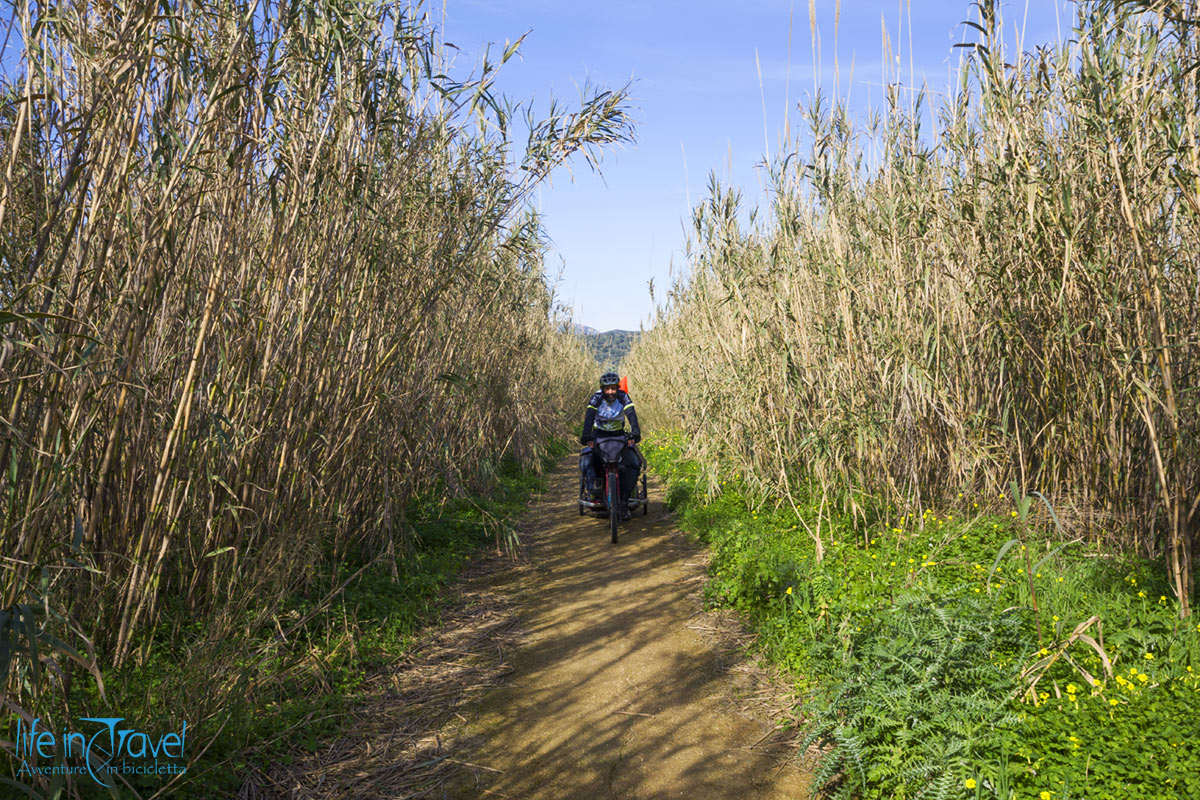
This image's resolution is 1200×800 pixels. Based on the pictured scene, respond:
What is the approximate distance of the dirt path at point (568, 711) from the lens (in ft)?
9.70

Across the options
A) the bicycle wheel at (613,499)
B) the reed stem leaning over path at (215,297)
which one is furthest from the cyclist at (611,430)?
the reed stem leaning over path at (215,297)

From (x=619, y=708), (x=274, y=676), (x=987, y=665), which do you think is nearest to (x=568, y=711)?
(x=619, y=708)

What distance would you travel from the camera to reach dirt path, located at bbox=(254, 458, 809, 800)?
2.96 m

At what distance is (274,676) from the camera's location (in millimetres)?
3373

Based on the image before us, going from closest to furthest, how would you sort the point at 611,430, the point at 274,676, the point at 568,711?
the point at 274,676
the point at 568,711
the point at 611,430

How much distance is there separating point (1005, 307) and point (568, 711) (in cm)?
343

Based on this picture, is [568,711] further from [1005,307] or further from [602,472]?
[602,472]

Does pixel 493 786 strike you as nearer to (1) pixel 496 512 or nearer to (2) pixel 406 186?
(2) pixel 406 186

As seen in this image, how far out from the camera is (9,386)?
2248mm

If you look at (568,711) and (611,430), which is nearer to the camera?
(568,711)

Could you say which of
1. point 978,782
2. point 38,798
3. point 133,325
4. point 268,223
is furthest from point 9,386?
point 978,782

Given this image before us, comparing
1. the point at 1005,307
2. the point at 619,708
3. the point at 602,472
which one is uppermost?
the point at 1005,307

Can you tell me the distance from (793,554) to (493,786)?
8.99 feet

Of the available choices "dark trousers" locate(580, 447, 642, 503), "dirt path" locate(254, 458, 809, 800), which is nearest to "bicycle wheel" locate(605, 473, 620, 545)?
"dark trousers" locate(580, 447, 642, 503)
